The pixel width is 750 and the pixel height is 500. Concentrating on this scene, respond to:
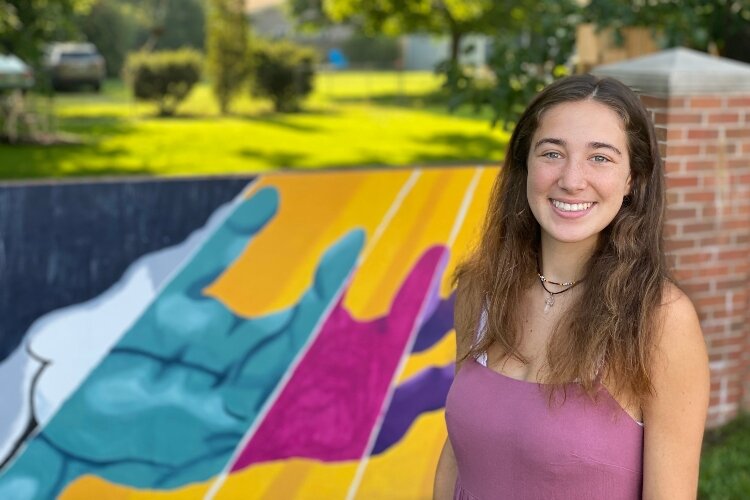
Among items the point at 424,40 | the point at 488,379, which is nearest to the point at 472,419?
the point at 488,379

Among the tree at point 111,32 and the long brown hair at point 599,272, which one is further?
the tree at point 111,32

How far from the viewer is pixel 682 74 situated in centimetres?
436

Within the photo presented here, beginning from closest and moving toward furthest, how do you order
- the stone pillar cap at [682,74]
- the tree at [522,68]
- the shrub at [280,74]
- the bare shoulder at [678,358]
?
the bare shoulder at [678,358] → the stone pillar cap at [682,74] → the tree at [522,68] → the shrub at [280,74]

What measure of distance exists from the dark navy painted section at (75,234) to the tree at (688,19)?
9.67 ft

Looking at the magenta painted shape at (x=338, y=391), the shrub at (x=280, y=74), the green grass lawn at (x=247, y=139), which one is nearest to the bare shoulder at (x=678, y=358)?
the magenta painted shape at (x=338, y=391)

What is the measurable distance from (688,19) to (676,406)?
4356mm

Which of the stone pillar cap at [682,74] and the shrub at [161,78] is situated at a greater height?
the stone pillar cap at [682,74]

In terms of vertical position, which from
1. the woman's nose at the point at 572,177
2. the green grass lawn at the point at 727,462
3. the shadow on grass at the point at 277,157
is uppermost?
the woman's nose at the point at 572,177

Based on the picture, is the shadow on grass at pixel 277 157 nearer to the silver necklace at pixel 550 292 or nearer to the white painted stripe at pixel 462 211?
the white painted stripe at pixel 462 211

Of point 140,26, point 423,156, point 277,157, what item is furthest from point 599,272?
point 140,26

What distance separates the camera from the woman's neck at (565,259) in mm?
2072

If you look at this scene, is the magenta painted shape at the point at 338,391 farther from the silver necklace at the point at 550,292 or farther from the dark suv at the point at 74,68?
the dark suv at the point at 74,68

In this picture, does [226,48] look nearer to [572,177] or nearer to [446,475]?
[446,475]

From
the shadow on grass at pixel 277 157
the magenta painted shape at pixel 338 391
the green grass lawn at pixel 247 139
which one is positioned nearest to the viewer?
the magenta painted shape at pixel 338 391
